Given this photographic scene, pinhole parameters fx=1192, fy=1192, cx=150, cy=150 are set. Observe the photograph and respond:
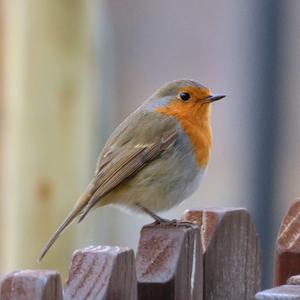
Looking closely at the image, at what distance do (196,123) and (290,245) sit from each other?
1.48 m

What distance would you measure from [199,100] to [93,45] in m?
A: 0.96

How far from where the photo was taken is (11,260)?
17.6ft

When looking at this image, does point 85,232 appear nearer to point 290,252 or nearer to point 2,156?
point 2,156

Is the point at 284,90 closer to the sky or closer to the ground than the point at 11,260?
closer to the sky

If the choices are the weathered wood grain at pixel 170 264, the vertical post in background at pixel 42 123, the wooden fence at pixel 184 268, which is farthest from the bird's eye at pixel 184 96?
the weathered wood grain at pixel 170 264

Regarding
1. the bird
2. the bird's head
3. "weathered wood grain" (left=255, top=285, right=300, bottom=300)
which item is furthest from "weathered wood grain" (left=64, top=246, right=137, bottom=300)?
the bird's head

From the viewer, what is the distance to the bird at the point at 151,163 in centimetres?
447

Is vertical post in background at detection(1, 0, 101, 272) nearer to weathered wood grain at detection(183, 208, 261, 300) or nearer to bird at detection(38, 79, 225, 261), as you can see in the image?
bird at detection(38, 79, 225, 261)

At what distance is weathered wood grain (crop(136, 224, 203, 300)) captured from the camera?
2934 millimetres

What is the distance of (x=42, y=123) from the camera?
5.37 m

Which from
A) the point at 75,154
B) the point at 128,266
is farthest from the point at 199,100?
the point at 128,266

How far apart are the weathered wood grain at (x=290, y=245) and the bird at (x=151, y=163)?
3.54 ft

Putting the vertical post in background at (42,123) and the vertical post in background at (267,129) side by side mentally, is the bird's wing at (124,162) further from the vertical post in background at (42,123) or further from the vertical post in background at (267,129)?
the vertical post in background at (267,129)

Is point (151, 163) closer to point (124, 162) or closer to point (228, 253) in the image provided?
point (124, 162)
